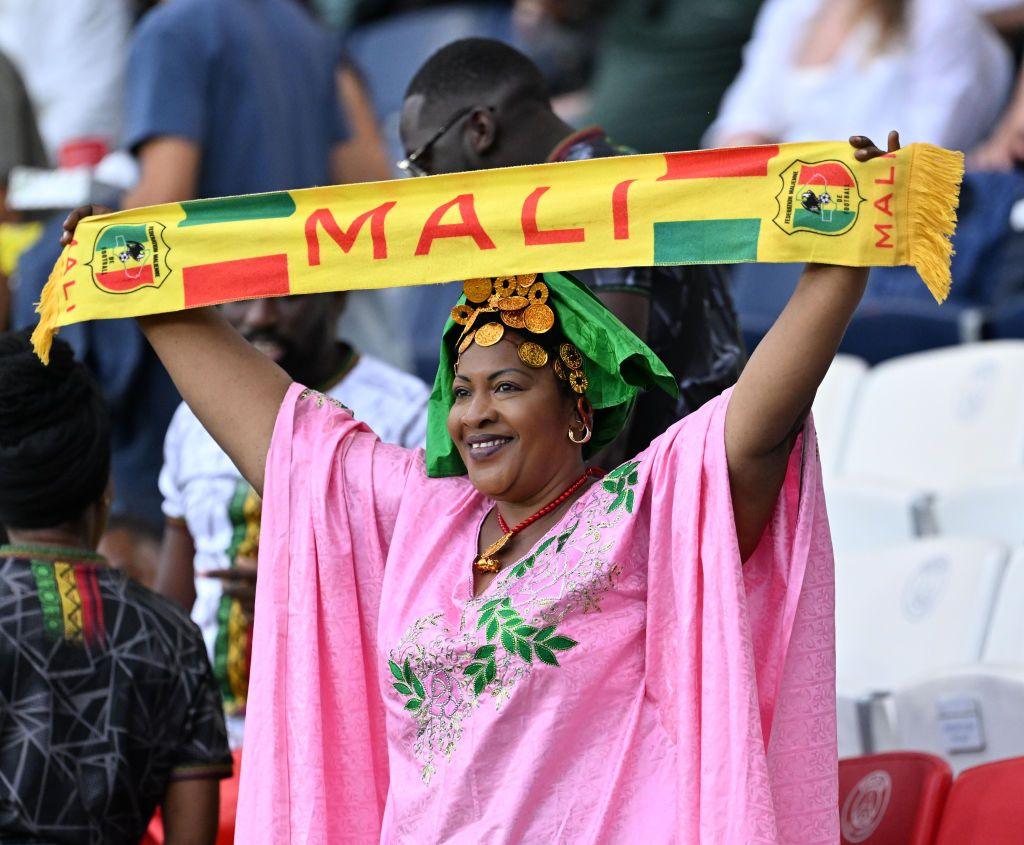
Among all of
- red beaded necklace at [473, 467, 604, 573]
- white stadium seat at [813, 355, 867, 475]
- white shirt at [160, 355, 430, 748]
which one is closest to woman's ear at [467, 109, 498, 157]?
white shirt at [160, 355, 430, 748]

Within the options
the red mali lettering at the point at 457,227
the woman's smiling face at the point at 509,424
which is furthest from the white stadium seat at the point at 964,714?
the red mali lettering at the point at 457,227

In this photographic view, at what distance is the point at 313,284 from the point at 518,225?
0.39 meters

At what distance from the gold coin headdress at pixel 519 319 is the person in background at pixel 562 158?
58 cm

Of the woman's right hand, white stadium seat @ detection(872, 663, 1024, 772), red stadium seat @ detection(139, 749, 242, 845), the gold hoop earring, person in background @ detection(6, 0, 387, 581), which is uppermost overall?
person in background @ detection(6, 0, 387, 581)

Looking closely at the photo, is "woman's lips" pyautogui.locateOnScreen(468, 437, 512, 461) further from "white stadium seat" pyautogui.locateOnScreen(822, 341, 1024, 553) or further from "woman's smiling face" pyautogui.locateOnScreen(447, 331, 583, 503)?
"white stadium seat" pyautogui.locateOnScreen(822, 341, 1024, 553)

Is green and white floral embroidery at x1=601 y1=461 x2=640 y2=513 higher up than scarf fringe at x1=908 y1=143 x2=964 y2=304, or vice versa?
scarf fringe at x1=908 y1=143 x2=964 y2=304

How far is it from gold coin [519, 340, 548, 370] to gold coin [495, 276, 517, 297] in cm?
10

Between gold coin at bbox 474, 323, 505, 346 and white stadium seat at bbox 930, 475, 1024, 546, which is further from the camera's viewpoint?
white stadium seat at bbox 930, 475, 1024, 546

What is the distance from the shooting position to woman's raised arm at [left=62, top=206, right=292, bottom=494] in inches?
120

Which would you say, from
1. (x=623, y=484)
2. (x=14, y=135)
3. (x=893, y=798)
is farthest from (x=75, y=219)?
(x=14, y=135)

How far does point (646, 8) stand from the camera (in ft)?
22.7

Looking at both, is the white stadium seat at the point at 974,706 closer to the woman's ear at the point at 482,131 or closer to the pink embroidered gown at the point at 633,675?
the pink embroidered gown at the point at 633,675

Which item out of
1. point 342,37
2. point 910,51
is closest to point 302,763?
point 910,51

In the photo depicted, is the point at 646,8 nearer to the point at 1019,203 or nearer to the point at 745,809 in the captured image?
the point at 1019,203
